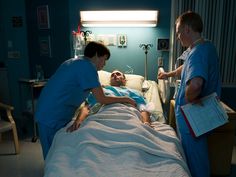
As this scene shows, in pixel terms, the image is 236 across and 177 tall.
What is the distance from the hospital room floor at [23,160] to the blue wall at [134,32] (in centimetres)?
130

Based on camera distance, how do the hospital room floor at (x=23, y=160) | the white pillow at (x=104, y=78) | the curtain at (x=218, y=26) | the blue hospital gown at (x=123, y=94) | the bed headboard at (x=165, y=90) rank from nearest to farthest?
the blue hospital gown at (x=123, y=94), the hospital room floor at (x=23, y=160), the bed headboard at (x=165, y=90), the curtain at (x=218, y=26), the white pillow at (x=104, y=78)

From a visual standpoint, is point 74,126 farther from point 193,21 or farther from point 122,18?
point 122,18

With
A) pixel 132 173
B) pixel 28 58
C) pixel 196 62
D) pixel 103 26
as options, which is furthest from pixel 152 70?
pixel 132 173

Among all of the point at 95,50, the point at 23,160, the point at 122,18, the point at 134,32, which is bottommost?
the point at 23,160

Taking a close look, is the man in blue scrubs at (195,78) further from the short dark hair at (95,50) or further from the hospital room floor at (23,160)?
the hospital room floor at (23,160)

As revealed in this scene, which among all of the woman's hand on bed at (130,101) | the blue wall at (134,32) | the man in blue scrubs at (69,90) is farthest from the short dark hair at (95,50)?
the blue wall at (134,32)

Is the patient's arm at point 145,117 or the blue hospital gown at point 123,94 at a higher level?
the blue hospital gown at point 123,94

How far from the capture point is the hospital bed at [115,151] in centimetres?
140

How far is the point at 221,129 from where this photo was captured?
2.35m

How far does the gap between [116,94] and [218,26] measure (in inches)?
54.6

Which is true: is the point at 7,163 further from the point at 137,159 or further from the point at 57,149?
the point at 137,159

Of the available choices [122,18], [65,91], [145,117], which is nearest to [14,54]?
[122,18]

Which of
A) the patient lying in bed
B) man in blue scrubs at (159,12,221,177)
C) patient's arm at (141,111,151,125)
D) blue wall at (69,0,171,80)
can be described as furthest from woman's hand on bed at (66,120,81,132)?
blue wall at (69,0,171,80)

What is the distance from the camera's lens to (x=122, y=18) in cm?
306
